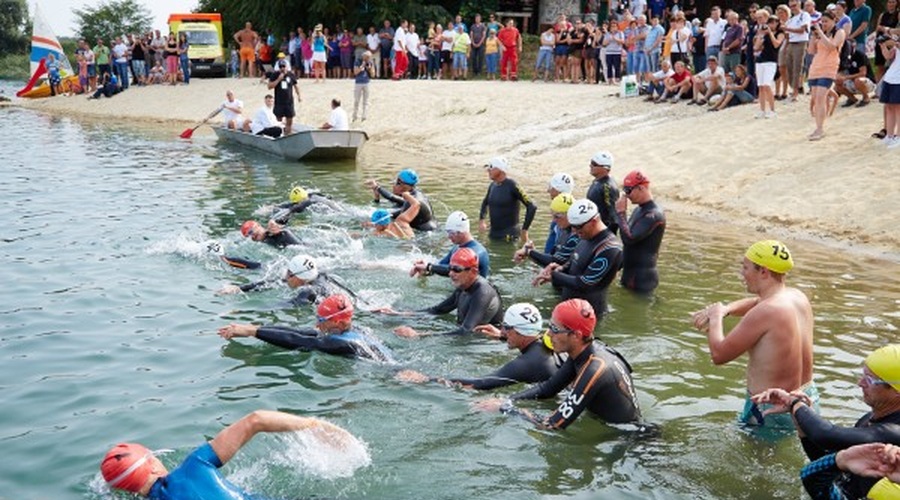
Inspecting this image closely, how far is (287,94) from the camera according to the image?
26609 mm

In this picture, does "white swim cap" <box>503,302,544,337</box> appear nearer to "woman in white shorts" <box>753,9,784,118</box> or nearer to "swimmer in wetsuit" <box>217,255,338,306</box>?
"swimmer in wetsuit" <box>217,255,338,306</box>

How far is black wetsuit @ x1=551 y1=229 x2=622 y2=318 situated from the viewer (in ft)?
33.7

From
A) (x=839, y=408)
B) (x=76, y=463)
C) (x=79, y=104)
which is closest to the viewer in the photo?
(x=76, y=463)

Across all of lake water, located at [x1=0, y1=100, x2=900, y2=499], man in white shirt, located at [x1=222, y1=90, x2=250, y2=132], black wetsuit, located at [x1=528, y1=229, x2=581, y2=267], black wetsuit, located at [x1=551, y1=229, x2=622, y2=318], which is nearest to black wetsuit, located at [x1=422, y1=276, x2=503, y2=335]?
lake water, located at [x1=0, y1=100, x2=900, y2=499]

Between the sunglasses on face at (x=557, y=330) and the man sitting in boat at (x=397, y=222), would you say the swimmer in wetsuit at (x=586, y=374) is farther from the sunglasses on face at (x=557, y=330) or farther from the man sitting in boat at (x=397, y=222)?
the man sitting in boat at (x=397, y=222)

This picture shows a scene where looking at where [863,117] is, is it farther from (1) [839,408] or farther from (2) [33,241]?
(2) [33,241]

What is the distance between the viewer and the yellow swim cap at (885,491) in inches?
194

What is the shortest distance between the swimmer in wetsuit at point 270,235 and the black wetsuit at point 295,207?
1.10 meters

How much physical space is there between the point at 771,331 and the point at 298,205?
36.6ft

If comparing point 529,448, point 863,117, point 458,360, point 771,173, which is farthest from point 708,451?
point 863,117

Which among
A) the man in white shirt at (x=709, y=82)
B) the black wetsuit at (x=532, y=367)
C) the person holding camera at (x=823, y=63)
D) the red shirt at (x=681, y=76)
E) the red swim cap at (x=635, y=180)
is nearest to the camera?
the black wetsuit at (x=532, y=367)

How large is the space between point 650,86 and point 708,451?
20516 millimetres

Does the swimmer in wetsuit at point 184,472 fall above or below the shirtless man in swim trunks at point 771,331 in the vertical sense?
below

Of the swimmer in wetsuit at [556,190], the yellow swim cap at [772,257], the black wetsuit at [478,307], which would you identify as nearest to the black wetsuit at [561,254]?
the swimmer in wetsuit at [556,190]
